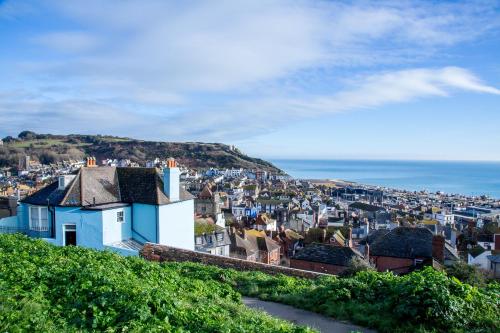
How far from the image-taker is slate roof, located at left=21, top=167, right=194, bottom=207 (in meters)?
20.1

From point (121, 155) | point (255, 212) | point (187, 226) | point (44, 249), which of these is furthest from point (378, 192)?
point (44, 249)

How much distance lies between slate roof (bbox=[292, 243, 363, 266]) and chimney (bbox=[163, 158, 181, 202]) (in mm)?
16187

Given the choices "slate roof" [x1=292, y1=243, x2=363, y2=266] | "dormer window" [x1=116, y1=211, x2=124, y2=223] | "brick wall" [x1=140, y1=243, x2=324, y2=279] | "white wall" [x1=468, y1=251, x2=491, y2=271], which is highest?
"dormer window" [x1=116, y1=211, x2=124, y2=223]

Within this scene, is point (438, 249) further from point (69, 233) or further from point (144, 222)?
point (69, 233)

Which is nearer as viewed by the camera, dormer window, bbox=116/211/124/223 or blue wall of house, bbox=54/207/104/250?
blue wall of house, bbox=54/207/104/250

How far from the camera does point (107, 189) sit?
2112 cm

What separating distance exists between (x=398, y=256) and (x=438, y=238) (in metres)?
4.29

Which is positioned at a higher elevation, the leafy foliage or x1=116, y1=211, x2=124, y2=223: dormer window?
the leafy foliage

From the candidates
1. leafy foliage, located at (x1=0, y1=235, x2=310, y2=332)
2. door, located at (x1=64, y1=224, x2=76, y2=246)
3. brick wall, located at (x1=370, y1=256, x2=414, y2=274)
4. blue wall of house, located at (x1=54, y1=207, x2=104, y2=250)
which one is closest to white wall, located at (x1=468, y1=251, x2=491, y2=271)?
brick wall, located at (x1=370, y1=256, x2=414, y2=274)

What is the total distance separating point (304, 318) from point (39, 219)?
16065 mm

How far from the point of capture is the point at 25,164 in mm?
143500

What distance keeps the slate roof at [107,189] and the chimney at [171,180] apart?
251 millimetres

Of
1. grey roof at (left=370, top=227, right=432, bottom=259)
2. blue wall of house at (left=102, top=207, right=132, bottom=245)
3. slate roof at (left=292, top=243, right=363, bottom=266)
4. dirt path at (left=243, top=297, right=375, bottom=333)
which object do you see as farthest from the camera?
grey roof at (left=370, top=227, right=432, bottom=259)

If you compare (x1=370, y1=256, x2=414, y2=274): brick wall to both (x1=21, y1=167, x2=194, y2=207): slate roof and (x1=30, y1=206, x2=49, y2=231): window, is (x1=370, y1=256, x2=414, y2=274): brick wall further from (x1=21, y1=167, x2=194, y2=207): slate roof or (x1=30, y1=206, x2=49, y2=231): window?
(x1=30, y1=206, x2=49, y2=231): window
